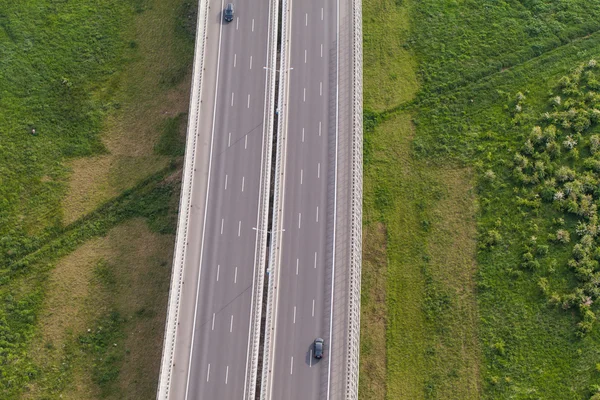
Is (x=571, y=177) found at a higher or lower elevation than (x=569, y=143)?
lower

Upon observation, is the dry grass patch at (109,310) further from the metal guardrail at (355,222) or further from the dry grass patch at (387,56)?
the dry grass patch at (387,56)

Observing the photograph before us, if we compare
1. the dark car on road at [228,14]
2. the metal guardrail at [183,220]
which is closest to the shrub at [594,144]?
the dark car on road at [228,14]

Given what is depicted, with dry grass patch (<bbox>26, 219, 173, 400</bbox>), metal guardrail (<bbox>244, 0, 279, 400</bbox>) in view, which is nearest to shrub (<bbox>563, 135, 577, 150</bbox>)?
metal guardrail (<bbox>244, 0, 279, 400</bbox>)

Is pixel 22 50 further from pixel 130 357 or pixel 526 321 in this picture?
pixel 526 321

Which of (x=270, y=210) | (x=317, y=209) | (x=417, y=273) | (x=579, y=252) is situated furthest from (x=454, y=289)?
(x=270, y=210)

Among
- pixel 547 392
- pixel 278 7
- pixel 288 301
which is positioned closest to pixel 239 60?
pixel 278 7

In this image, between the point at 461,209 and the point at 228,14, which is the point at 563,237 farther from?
the point at 228,14
